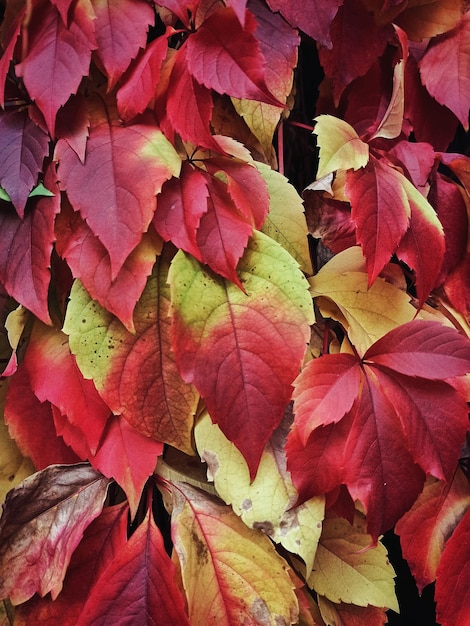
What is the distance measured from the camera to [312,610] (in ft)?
1.72

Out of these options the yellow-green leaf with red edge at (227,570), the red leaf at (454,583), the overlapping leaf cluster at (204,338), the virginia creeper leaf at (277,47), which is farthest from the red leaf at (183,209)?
the red leaf at (454,583)

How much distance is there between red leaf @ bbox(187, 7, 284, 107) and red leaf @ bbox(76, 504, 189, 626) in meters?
0.35

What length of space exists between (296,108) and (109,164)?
242 mm

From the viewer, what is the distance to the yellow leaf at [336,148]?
0.45 m

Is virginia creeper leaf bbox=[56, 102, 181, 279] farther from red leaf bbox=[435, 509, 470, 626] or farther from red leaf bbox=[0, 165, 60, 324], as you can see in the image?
red leaf bbox=[435, 509, 470, 626]

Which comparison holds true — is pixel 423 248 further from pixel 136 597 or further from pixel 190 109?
pixel 136 597

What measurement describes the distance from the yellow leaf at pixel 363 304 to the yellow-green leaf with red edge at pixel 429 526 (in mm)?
151

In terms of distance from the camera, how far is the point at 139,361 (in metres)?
0.45

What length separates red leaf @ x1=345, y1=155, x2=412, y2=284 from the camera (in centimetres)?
45

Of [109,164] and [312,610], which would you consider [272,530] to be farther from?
[109,164]

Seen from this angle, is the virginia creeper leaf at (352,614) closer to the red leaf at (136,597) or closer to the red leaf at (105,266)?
the red leaf at (136,597)

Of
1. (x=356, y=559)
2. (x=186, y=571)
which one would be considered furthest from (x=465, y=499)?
(x=186, y=571)

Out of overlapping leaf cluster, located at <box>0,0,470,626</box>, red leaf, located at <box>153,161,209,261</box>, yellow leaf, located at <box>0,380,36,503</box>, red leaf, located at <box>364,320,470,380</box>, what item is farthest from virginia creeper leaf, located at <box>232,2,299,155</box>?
yellow leaf, located at <box>0,380,36,503</box>

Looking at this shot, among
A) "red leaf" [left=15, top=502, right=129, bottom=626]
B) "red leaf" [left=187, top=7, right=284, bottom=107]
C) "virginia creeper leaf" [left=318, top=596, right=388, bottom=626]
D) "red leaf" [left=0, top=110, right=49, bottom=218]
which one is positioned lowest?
"virginia creeper leaf" [left=318, top=596, right=388, bottom=626]
